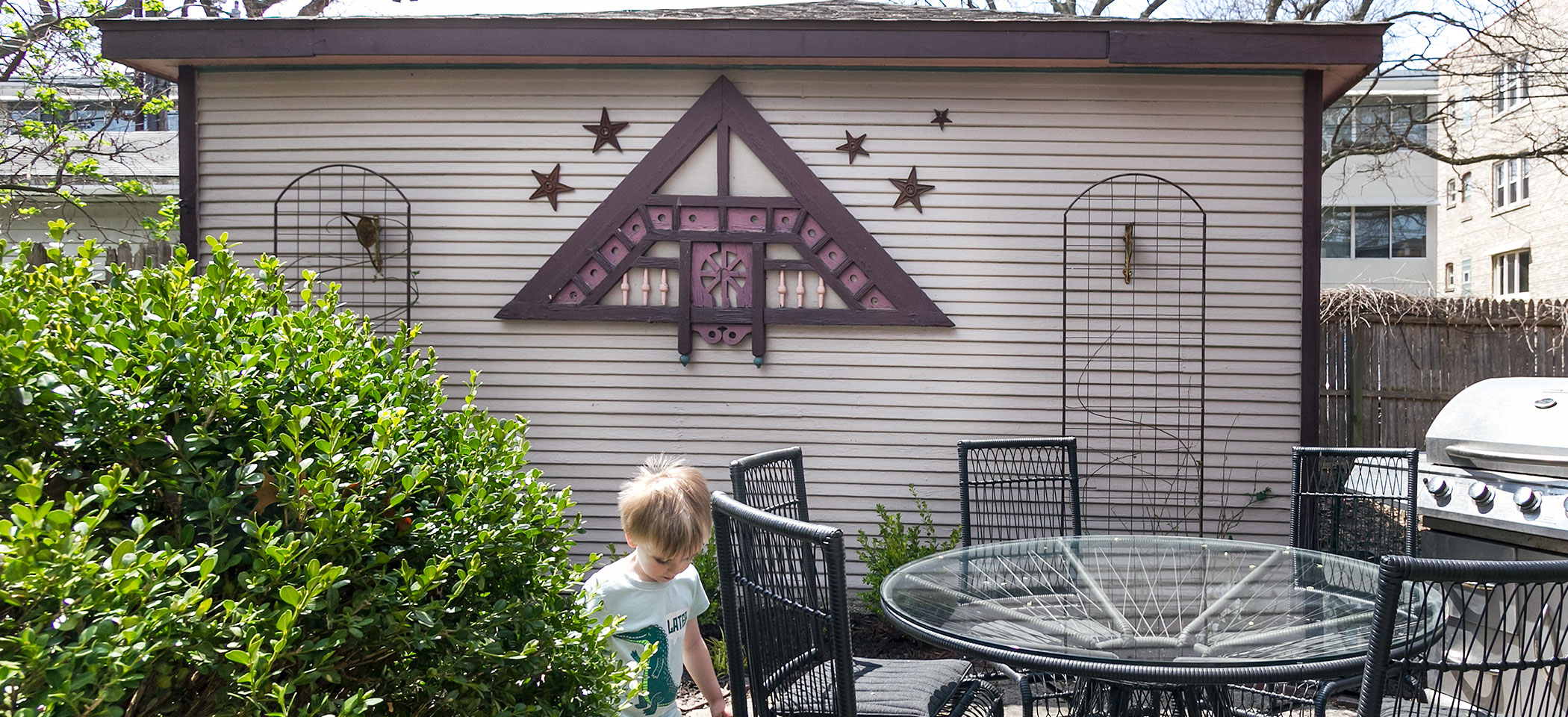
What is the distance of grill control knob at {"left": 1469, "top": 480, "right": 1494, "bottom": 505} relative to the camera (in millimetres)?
3004

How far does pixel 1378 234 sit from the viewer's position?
18.1 meters

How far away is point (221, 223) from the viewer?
5.26 m

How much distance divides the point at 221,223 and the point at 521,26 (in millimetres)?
2027

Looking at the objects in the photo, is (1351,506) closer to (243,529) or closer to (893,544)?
(893,544)

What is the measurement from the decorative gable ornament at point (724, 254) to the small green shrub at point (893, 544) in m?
0.98

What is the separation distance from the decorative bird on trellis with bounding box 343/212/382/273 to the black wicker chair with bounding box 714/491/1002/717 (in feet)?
11.6

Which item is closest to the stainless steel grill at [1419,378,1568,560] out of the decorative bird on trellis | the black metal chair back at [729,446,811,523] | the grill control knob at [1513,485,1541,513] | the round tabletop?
A: the grill control knob at [1513,485,1541,513]

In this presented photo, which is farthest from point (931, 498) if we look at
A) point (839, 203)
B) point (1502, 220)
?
point (1502, 220)

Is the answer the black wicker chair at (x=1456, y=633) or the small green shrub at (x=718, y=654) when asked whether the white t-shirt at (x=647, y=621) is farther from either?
the small green shrub at (x=718, y=654)

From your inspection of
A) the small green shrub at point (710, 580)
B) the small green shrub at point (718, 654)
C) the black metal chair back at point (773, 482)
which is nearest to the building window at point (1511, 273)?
the small green shrub at point (710, 580)

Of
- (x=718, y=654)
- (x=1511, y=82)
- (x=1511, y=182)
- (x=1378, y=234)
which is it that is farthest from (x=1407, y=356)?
(x=1378, y=234)

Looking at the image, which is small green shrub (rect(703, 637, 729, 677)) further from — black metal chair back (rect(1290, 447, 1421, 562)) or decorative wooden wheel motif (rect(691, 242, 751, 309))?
black metal chair back (rect(1290, 447, 1421, 562))

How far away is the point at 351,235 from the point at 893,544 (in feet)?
10.8

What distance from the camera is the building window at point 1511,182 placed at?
15.5m
